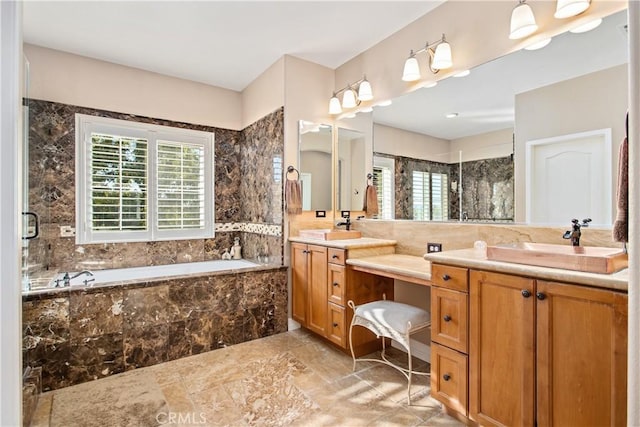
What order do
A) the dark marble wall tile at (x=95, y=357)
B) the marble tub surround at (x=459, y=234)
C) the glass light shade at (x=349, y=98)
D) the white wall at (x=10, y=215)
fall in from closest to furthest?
1. the white wall at (x=10, y=215)
2. the marble tub surround at (x=459, y=234)
3. the dark marble wall tile at (x=95, y=357)
4. the glass light shade at (x=349, y=98)

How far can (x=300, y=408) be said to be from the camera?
199 centimetres

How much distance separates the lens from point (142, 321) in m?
2.56

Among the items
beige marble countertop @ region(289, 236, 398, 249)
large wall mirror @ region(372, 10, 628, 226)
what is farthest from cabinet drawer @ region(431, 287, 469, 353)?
beige marble countertop @ region(289, 236, 398, 249)

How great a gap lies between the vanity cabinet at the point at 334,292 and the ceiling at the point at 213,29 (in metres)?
2.00

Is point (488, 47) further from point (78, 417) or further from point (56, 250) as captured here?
point (56, 250)

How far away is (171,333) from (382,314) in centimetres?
181

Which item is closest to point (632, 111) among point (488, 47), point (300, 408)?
point (488, 47)

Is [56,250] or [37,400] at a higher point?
[56,250]

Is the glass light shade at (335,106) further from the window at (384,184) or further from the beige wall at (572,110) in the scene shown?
the beige wall at (572,110)

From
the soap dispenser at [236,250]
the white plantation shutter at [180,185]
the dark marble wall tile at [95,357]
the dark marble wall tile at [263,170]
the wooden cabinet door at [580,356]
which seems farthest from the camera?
the soap dispenser at [236,250]

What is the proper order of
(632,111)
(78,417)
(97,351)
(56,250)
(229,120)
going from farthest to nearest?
(229,120), (56,250), (97,351), (78,417), (632,111)

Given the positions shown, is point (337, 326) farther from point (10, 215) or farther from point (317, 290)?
point (10, 215)

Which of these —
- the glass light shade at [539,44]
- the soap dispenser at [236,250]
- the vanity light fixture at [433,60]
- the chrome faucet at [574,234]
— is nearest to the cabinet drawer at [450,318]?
the chrome faucet at [574,234]

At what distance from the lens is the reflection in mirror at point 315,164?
3.41 metres
